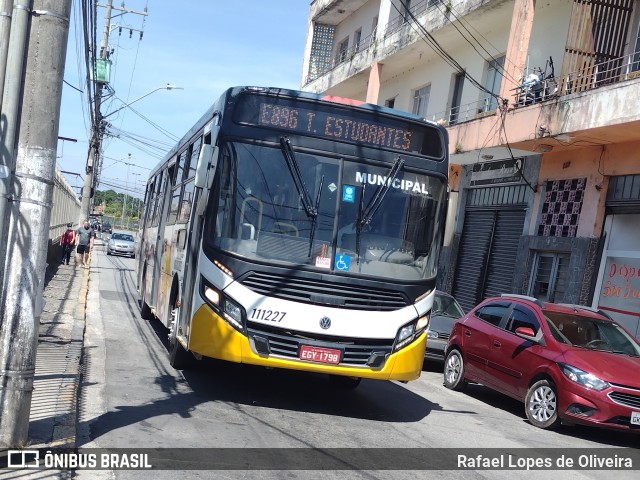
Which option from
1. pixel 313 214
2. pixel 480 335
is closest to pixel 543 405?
pixel 480 335

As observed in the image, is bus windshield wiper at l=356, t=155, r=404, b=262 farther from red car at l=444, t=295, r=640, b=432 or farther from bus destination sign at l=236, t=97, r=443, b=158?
red car at l=444, t=295, r=640, b=432

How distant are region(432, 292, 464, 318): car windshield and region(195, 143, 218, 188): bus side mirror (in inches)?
310

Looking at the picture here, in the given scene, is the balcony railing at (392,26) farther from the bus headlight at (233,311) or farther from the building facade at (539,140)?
the bus headlight at (233,311)

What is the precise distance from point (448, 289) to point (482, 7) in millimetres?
8187

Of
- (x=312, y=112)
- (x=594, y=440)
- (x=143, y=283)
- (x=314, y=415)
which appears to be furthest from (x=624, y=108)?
(x=143, y=283)

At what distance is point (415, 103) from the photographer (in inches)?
1010

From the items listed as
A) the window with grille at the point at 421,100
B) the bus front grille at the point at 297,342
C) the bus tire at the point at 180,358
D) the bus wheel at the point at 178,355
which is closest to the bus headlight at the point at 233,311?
the bus front grille at the point at 297,342

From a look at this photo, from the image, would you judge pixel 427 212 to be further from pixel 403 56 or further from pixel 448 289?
pixel 403 56

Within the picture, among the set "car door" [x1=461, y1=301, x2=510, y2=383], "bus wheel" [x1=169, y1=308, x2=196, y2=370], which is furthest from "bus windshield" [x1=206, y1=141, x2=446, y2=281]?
"car door" [x1=461, y1=301, x2=510, y2=383]

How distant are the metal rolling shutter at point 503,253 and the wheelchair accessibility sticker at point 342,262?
11626mm

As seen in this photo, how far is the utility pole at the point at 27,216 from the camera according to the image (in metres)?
5.27

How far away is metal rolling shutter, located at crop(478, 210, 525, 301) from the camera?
1898 centimetres

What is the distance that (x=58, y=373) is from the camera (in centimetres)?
842

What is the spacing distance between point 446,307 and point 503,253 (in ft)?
16.9
